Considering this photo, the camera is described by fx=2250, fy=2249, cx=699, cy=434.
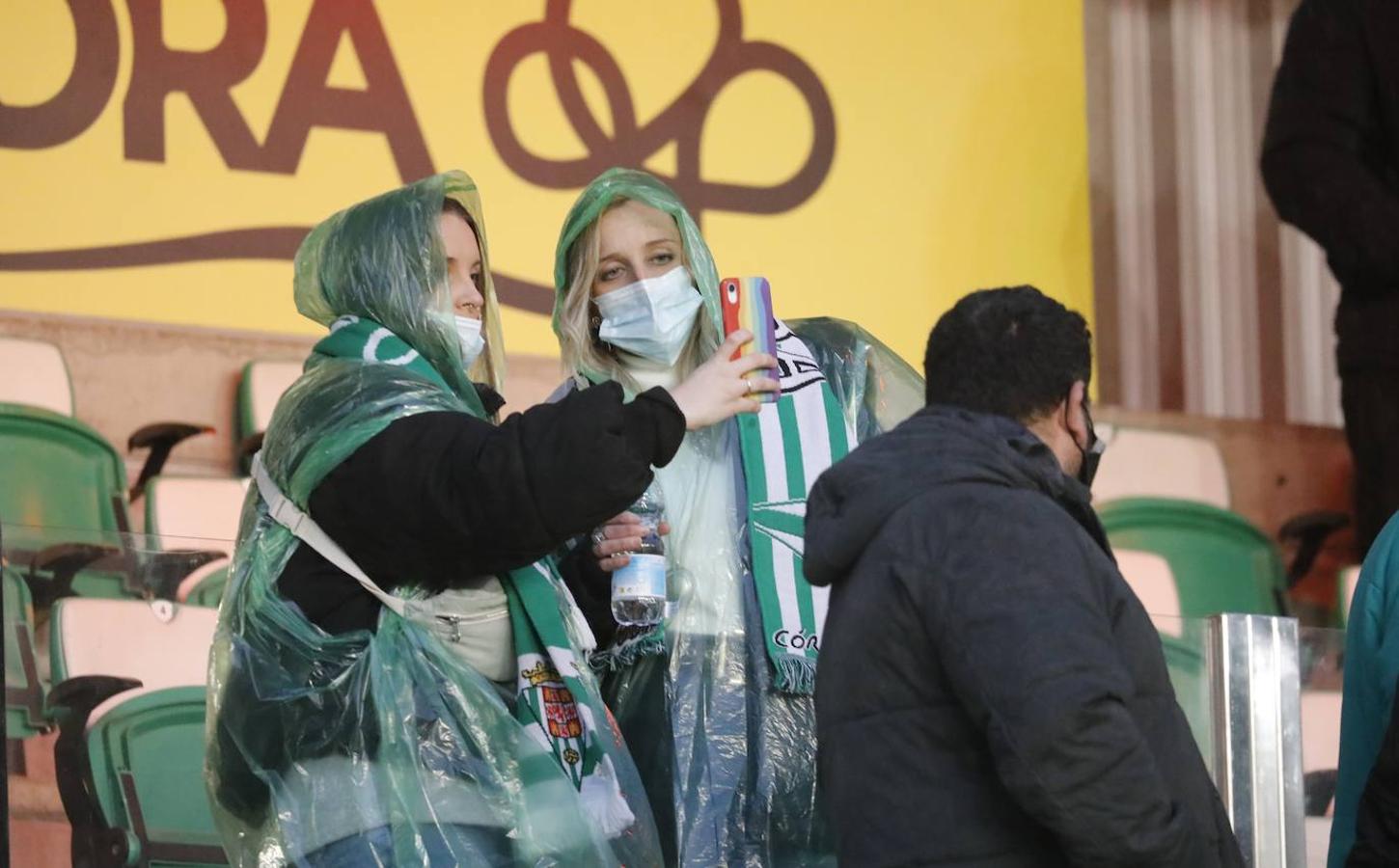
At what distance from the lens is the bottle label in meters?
2.77

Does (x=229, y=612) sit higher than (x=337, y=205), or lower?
lower

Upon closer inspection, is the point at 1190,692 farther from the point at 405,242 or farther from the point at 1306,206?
the point at 1306,206

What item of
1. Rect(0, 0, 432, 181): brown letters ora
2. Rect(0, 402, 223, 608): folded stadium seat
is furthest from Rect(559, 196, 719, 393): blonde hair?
Rect(0, 0, 432, 181): brown letters ora

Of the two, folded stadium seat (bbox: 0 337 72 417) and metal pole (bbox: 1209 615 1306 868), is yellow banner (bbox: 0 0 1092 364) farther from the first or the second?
metal pole (bbox: 1209 615 1306 868)

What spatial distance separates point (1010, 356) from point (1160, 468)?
12.4 ft

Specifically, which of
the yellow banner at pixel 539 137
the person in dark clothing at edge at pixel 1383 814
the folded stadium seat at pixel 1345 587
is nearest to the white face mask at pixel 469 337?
the person in dark clothing at edge at pixel 1383 814

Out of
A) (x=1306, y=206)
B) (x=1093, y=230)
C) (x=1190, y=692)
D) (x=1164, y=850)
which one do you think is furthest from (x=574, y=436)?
(x=1093, y=230)

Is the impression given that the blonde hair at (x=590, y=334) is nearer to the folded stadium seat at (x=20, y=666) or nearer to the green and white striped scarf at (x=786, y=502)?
the green and white striped scarf at (x=786, y=502)

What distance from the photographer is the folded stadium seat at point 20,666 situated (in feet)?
10.2

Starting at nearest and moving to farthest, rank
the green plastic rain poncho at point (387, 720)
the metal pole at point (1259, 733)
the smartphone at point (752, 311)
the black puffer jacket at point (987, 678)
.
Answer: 1. the black puffer jacket at point (987, 678)
2. the green plastic rain poncho at point (387, 720)
3. the smartphone at point (752, 311)
4. the metal pole at point (1259, 733)

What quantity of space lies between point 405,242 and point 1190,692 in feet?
4.89

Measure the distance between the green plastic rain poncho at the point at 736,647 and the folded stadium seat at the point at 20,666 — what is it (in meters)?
0.82

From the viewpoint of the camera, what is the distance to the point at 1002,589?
2.14m

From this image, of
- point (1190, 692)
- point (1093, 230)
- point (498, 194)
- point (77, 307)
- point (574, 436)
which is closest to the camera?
point (574, 436)
